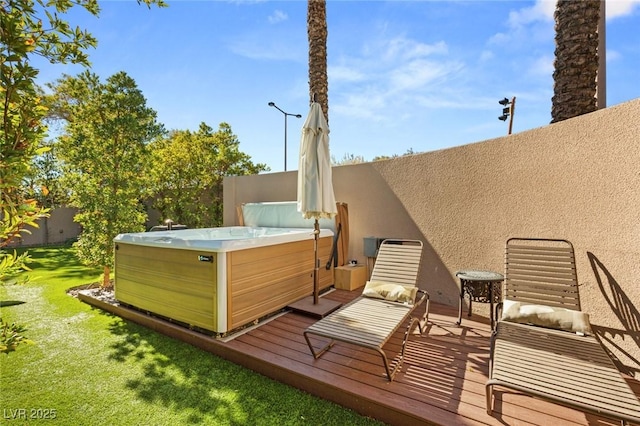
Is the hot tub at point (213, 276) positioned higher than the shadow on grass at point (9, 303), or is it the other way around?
the hot tub at point (213, 276)

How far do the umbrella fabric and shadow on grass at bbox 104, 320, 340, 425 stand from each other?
2.21 m

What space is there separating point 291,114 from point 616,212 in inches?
581

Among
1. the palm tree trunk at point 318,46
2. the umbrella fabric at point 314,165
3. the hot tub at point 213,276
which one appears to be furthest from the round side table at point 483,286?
the palm tree trunk at point 318,46

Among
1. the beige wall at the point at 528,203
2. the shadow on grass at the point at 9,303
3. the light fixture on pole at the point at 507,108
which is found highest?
the light fixture on pole at the point at 507,108

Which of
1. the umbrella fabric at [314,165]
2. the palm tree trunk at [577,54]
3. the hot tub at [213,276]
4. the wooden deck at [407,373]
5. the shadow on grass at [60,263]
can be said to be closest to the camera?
the wooden deck at [407,373]

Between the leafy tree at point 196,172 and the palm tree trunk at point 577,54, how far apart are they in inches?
357

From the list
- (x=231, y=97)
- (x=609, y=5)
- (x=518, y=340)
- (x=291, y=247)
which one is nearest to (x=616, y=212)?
(x=518, y=340)

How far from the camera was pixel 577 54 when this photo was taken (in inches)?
152

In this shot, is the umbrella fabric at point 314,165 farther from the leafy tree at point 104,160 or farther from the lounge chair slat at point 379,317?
the leafy tree at point 104,160

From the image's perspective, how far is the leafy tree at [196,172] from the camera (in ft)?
33.1

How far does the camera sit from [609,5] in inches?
199

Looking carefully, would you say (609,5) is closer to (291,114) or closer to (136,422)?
(136,422)

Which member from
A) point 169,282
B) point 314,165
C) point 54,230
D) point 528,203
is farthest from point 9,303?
point 54,230

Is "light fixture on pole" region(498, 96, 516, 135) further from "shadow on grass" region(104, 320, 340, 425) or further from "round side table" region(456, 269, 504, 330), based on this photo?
"shadow on grass" region(104, 320, 340, 425)
